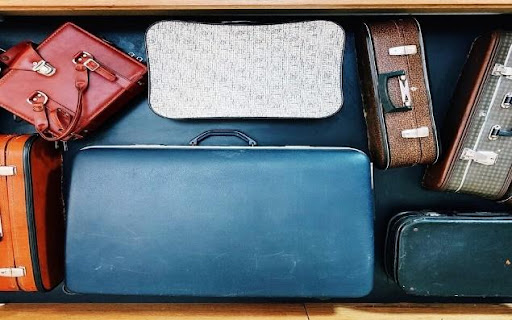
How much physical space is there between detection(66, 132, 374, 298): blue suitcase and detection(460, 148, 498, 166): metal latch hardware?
1.30 ft

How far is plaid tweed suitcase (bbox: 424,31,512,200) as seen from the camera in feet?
5.57

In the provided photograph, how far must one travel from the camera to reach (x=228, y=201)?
1.66 meters

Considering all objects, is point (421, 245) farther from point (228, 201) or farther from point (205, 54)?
point (205, 54)

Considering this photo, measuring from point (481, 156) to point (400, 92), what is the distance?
38cm

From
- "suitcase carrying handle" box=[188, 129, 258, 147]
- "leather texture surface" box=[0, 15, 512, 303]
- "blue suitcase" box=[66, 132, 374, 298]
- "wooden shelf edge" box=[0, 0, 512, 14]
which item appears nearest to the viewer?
"wooden shelf edge" box=[0, 0, 512, 14]

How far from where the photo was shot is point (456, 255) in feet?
5.84

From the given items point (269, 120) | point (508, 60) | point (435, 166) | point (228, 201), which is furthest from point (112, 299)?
point (508, 60)

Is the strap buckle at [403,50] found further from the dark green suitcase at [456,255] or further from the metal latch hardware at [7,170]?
the metal latch hardware at [7,170]

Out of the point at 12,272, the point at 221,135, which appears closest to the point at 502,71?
the point at 221,135

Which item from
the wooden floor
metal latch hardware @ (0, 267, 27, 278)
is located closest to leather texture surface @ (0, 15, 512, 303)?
the wooden floor

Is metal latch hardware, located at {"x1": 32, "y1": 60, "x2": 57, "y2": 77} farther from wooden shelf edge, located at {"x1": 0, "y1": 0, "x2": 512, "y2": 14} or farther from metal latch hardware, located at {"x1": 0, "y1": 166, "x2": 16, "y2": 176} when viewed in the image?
metal latch hardware, located at {"x1": 0, "y1": 166, "x2": 16, "y2": 176}

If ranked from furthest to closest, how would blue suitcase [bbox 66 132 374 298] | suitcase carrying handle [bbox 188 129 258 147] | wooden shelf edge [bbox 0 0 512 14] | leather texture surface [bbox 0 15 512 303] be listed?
leather texture surface [bbox 0 15 512 303] → suitcase carrying handle [bbox 188 129 258 147] → blue suitcase [bbox 66 132 374 298] → wooden shelf edge [bbox 0 0 512 14]

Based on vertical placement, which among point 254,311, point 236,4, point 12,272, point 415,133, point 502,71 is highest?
point 236,4

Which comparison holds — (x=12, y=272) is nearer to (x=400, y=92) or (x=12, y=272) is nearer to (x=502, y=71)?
(x=400, y=92)
